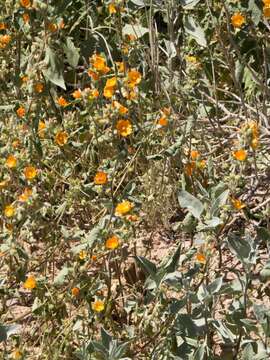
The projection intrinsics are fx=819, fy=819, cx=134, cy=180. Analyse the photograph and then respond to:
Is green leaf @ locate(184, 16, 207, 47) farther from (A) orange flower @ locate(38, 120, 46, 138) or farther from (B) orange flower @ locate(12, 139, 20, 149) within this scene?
(B) orange flower @ locate(12, 139, 20, 149)

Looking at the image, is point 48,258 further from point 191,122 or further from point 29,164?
point 191,122

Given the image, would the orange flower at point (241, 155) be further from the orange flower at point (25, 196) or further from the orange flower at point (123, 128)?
the orange flower at point (25, 196)

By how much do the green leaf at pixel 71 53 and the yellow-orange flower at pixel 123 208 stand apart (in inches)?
52.7

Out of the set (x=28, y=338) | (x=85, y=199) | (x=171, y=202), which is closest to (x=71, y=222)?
(x=85, y=199)

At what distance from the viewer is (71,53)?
361 centimetres

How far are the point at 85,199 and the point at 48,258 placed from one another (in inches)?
11.2

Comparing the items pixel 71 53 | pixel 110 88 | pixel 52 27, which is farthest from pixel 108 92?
pixel 71 53

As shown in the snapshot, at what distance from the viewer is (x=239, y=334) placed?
92.6 inches

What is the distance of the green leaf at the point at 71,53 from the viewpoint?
11.8 feet

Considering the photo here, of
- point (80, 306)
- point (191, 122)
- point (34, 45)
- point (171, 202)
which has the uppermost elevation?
point (34, 45)

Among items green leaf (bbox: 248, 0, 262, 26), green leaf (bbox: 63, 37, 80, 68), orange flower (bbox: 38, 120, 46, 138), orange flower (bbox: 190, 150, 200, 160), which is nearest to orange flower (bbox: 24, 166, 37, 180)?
orange flower (bbox: 38, 120, 46, 138)

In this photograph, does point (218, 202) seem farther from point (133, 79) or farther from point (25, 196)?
point (133, 79)

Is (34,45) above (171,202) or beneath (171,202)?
above

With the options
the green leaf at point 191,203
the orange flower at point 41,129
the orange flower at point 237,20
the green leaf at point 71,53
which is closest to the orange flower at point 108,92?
the orange flower at point 41,129
